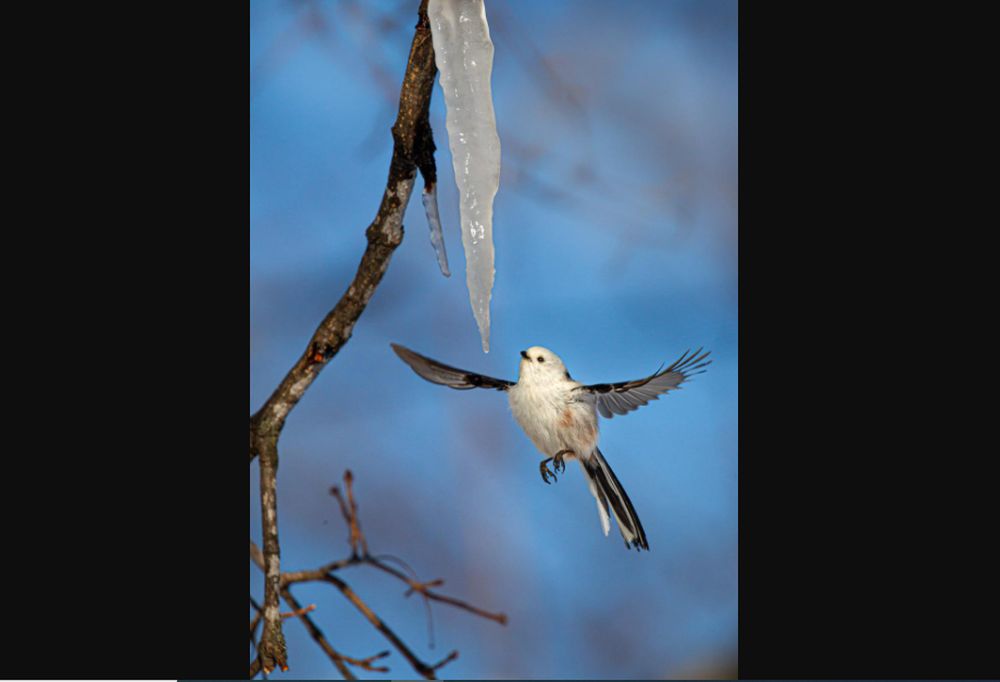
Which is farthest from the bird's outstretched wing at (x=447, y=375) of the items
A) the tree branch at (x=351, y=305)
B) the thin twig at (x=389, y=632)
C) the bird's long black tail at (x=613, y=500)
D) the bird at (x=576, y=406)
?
the thin twig at (x=389, y=632)

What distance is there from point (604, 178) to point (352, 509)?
0.99m

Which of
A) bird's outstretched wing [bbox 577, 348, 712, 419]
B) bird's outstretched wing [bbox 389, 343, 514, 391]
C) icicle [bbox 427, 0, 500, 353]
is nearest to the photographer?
icicle [bbox 427, 0, 500, 353]

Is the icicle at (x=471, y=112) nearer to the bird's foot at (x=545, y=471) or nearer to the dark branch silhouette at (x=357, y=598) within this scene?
the bird's foot at (x=545, y=471)

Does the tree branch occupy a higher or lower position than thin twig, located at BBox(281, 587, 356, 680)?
higher

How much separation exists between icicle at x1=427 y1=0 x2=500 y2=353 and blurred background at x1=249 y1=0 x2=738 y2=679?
8.3 inches

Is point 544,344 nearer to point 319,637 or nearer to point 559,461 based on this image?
point 559,461

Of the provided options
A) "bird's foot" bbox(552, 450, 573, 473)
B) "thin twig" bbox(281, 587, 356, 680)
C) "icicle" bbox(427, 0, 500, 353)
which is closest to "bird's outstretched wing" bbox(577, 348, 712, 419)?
"bird's foot" bbox(552, 450, 573, 473)

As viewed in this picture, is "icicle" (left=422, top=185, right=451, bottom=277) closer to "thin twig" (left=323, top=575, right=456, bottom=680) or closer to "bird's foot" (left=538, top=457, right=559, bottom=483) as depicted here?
"bird's foot" (left=538, top=457, right=559, bottom=483)

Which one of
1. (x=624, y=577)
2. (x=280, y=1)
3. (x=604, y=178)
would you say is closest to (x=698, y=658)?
(x=624, y=577)

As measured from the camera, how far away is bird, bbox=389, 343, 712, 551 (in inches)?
87.8

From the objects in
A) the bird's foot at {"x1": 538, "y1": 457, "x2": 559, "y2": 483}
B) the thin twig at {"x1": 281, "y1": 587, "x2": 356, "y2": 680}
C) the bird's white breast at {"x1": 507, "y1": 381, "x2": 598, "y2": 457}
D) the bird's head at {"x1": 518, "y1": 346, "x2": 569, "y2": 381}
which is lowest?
the thin twig at {"x1": 281, "y1": 587, "x2": 356, "y2": 680}

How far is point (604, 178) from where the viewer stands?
2.34 m

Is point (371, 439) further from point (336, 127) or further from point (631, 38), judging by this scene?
point (631, 38)

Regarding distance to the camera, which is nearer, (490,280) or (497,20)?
(490,280)
